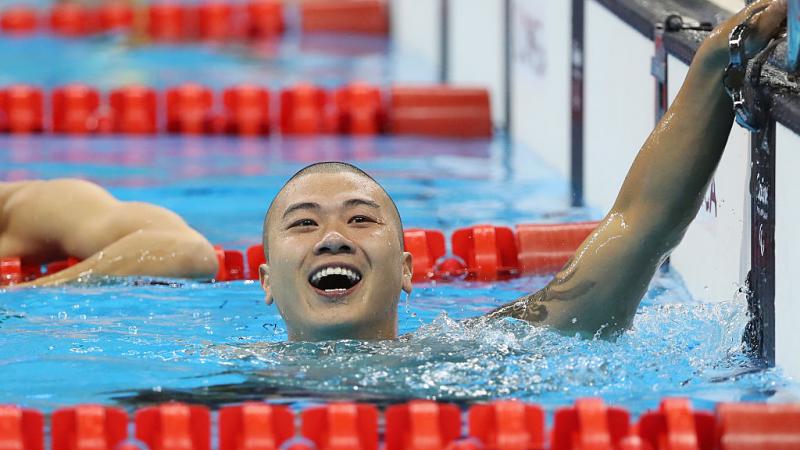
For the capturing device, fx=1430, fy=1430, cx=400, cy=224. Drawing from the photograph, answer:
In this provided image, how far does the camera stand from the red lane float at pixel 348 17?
10.8m

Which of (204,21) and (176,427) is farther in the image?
(204,21)

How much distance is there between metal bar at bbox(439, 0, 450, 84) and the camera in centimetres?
870

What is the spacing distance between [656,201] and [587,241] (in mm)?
176

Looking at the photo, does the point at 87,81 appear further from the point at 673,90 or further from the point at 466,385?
the point at 466,385

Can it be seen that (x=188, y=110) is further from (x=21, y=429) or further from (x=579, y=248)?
(x=21, y=429)

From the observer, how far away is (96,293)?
157 inches

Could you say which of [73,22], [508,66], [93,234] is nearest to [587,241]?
[93,234]

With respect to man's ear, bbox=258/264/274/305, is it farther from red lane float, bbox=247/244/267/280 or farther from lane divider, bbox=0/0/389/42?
lane divider, bbox=0/0/389/42

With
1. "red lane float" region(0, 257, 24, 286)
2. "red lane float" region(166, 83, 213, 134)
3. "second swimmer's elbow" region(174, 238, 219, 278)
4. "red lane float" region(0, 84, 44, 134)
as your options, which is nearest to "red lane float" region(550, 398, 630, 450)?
"second swimmer's elbow" region(174, 238, 219, 278)

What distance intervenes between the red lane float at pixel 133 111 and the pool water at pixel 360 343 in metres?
1.01

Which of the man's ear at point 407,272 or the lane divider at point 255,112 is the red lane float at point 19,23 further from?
the man's ear at point 407,272

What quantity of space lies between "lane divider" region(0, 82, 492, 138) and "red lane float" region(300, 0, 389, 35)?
3563 mm

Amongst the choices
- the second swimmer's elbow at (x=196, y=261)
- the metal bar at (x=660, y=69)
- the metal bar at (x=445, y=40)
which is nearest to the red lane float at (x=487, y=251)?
the metal bar at (x=660, y=69)

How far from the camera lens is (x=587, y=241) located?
288 centimetres
